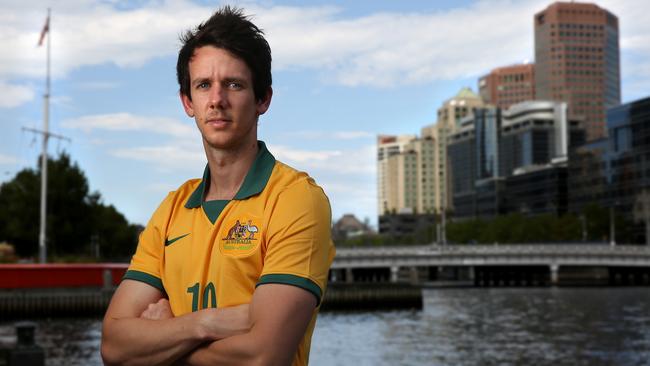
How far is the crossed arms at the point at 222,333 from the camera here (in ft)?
11.2

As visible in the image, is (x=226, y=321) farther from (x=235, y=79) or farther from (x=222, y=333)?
(x=235, y=79)

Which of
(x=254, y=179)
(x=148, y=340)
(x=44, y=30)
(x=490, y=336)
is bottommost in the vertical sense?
(x=490, y=336)

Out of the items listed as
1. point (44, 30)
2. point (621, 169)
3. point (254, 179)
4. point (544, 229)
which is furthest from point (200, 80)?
point (621, 169)

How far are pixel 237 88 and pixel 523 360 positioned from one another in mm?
33967

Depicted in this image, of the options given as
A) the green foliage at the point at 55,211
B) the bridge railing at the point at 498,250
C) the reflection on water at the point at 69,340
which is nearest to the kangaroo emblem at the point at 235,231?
the reflection on water at the point at 69,340

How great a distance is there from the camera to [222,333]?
351 cm

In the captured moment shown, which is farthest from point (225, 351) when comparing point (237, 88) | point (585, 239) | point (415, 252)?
point (585, 239)

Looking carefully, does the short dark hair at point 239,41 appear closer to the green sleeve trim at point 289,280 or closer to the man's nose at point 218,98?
the man's nose at point 218,98

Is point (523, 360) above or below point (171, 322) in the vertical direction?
below

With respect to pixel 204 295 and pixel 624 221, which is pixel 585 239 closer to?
pixel 624 221

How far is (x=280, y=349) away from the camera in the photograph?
3.43m

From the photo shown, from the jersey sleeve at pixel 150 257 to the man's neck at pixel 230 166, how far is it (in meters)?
0.27

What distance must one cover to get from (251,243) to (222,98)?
576 mm

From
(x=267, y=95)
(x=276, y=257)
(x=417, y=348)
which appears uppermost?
(x=267, y=95)
